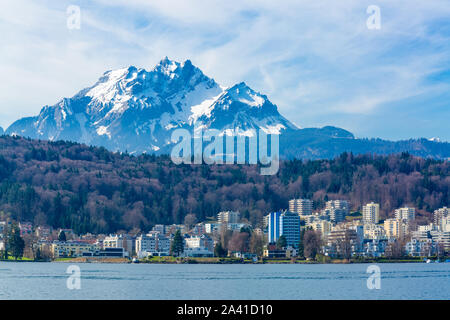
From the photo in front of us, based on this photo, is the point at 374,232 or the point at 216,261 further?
the point at 374,232

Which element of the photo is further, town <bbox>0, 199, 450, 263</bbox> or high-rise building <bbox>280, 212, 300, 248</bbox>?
high-rise building <bbox>280, 212, 300, 248</bbox>

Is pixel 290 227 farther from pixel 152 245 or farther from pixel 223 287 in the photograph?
pixel 223 287

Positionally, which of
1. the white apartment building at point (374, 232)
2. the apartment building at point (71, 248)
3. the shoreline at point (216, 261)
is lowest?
the shoreline at point (216, 261)

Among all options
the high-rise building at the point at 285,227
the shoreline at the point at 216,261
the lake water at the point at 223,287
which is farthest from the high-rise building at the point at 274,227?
the lake water at the point at 223,287

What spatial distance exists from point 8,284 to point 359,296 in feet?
107

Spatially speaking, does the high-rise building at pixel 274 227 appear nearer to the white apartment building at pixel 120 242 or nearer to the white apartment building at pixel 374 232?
the white apartment building at pixel 374 232

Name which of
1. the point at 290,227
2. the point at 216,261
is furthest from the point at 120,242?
the point at 290,227

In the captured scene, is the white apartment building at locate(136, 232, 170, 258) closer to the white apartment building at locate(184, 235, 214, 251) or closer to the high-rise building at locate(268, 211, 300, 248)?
the white apartment building at locate(184, 235, 214, 251)

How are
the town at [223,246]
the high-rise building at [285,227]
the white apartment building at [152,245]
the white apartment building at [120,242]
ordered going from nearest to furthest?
the town at [223,246] < the white apartment building at [152,245] < the white apartment building at [120,242] < the high-rise building at [285,227]

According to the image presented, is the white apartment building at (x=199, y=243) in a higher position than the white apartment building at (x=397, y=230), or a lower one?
lower

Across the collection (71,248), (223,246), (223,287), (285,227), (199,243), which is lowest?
(223,287)

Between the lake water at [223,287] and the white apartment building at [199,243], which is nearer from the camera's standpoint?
the lake water at [223,287]

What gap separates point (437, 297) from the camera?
69125mm

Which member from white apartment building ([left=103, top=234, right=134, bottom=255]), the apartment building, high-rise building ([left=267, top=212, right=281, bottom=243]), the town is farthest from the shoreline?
high-rise building ([left=267, top=212, right=281, bottom=243])
